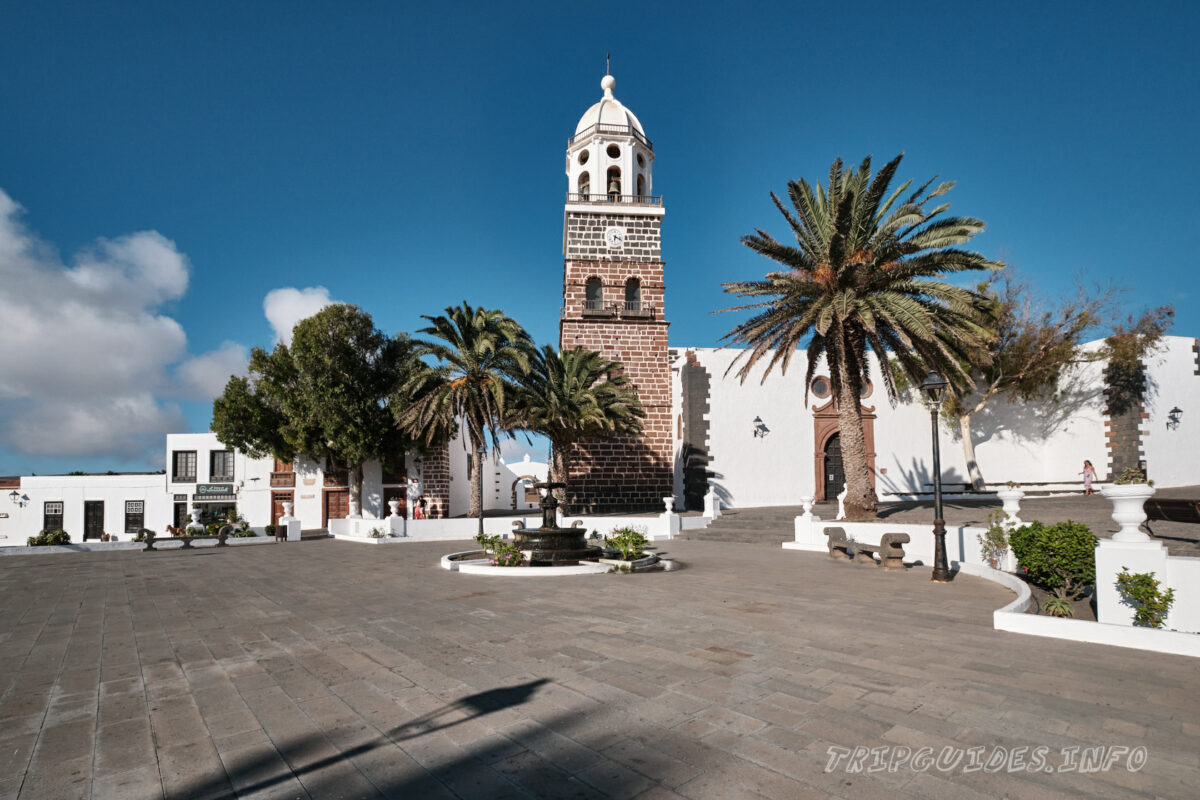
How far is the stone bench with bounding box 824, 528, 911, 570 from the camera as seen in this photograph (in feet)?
38.6

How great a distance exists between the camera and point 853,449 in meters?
15.9

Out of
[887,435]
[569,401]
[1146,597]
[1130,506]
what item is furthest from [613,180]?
[1146,597]

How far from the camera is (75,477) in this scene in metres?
32.5

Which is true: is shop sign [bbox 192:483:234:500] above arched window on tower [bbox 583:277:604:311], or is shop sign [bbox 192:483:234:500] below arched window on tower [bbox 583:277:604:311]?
below

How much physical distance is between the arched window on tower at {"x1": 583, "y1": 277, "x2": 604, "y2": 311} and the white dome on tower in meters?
6.63

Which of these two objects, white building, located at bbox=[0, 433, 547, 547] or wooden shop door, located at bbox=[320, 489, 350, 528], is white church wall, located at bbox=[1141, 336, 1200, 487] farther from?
wooden shop door, located at bbox=[320, 489, 350, 528]

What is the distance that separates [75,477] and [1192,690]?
4191 cm

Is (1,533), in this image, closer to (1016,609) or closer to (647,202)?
(647,202)

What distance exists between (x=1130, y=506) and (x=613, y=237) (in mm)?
22493

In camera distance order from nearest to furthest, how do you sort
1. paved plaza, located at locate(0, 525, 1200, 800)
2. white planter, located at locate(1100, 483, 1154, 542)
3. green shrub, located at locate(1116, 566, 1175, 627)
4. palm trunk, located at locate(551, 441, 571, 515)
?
paved plaza, located at locate(0, 525, 1200, 800), green shrub, located at locate(1116, 566, 1175, 627), white planter, located at locate(1100, 483, 1154, 542), palm trunk, located at locate(551, 441, 571, 515)

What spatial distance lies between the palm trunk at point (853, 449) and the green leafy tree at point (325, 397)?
17.7 meters

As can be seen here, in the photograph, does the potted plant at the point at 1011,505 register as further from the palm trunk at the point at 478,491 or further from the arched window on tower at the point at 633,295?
the arched window on tower at the point at 633,295

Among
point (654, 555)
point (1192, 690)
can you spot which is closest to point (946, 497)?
point (654, 555)

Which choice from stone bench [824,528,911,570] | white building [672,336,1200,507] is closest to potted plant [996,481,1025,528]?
stone bench [824,528,911,570]
